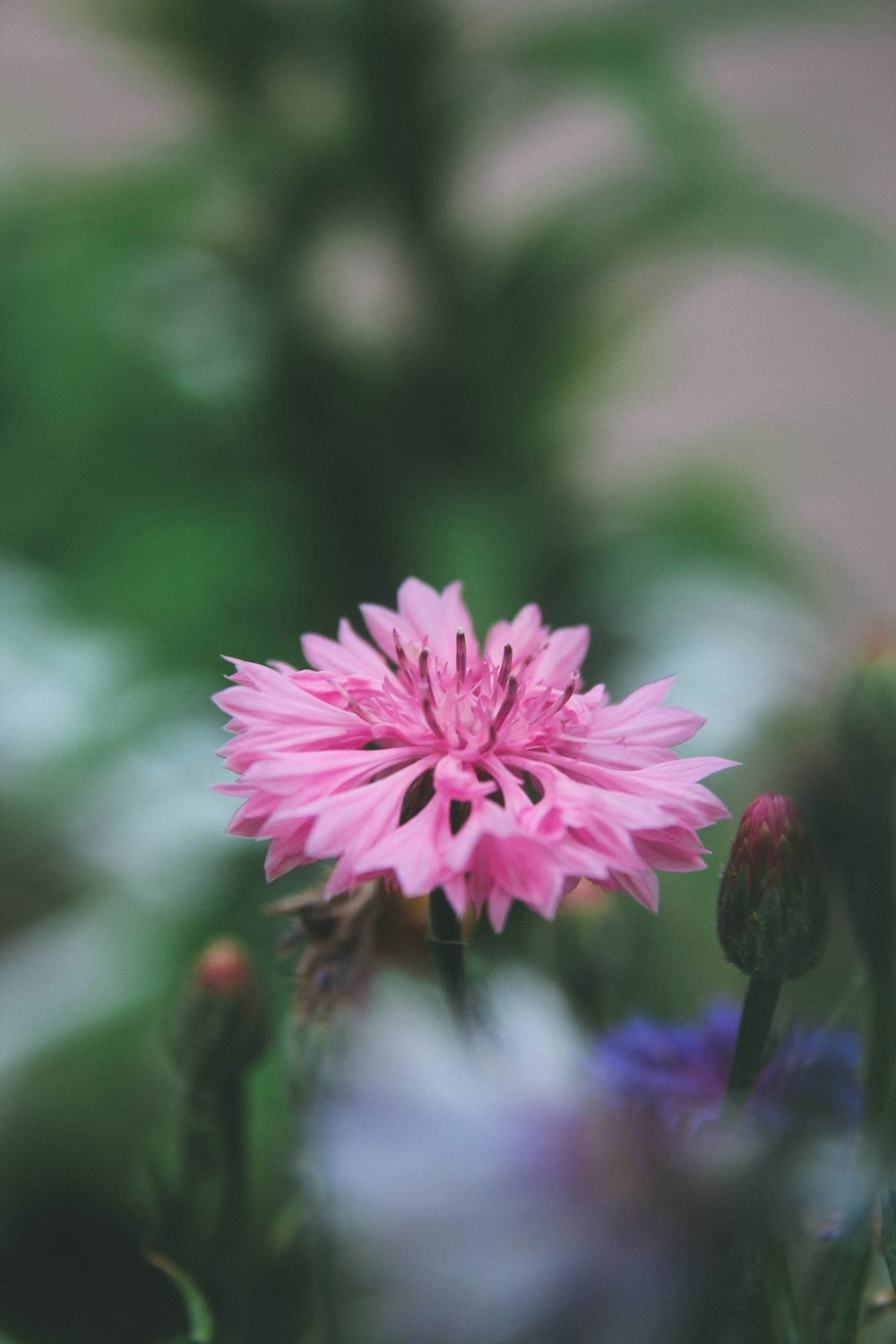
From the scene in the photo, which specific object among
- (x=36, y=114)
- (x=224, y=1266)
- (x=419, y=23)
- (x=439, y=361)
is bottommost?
(x=224, y=1266)

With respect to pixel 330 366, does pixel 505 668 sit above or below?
below

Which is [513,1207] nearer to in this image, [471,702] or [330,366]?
[471,702]

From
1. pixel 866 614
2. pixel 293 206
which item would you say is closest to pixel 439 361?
pixel 293 206

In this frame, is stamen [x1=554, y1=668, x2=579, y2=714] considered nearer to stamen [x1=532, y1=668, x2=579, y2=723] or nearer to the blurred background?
stamen [x1=532, y1=668, x2=579, y2=723]

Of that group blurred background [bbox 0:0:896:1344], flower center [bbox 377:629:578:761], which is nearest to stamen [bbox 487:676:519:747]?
flower center [bbox 377:629:578:761]

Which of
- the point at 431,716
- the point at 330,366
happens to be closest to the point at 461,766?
the point at 431,716

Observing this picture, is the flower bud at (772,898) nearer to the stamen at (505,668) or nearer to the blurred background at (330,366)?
the stamen at (505,668)

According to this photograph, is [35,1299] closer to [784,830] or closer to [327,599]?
[784,830]
